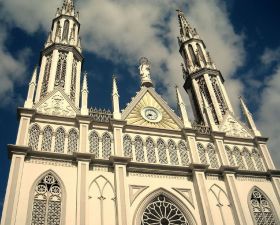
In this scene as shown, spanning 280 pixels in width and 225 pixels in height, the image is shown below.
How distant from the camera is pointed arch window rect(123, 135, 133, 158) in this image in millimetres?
17630

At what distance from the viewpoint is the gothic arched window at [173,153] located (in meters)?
18.2

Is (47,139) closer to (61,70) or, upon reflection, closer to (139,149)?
(139,149)

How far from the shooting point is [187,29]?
28.8 metres

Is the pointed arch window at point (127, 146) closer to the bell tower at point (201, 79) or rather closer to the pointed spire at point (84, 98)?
the pointed spire at point (84, 98)

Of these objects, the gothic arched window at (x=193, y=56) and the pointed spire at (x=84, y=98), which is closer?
the pointed spire at (x=84, y=98)

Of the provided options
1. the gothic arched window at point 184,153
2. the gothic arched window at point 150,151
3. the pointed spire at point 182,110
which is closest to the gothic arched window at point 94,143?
the gothic arched window at point 150,151

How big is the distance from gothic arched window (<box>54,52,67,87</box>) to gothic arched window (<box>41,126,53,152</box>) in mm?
3759

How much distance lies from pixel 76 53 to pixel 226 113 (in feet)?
32.6

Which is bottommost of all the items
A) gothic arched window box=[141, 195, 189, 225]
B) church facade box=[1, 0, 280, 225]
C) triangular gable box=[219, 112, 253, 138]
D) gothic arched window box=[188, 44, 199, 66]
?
gothic arched window box=[141, 195, 189, 225]

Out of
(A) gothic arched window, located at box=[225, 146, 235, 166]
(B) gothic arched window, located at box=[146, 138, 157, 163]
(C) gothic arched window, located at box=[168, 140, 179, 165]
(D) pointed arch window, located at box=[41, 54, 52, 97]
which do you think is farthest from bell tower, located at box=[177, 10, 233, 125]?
(D) pointed arch window, located at box=[41, 54, 52, 97]

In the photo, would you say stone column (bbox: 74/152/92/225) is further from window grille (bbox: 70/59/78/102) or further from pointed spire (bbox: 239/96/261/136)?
pointed spire (bbox: 239/96/261/136)

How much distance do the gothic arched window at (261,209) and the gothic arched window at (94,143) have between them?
309 inches

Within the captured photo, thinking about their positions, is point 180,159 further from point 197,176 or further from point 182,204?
point 182,204

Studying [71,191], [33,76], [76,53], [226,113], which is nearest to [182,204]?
[71,191]
